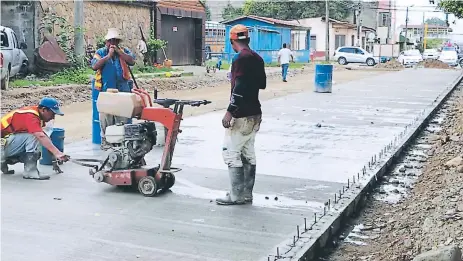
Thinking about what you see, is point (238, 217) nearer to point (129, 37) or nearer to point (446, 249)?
point (446, 249)

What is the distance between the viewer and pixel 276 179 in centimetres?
800

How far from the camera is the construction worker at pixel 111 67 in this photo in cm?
880

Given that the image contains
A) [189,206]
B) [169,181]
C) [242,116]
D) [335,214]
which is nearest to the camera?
[335,214]

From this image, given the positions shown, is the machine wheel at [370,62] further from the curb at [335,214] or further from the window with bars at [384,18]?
the curb at [335,214]

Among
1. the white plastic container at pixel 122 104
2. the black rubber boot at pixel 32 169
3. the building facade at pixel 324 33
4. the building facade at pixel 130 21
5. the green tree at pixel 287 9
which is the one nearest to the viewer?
the white plastic container at pixel 122 104

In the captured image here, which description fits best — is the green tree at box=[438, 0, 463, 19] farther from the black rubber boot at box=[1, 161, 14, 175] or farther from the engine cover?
the black rubber boot at box=[1, 161, 14, 175]

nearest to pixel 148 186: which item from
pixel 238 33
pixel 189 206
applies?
pixel 189 206

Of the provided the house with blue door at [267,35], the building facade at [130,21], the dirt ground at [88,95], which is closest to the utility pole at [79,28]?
the building facade at [130,21]

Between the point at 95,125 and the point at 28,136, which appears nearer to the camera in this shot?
the point at 28,136

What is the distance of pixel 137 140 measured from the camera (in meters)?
7.06

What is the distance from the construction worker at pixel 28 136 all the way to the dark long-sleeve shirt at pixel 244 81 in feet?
7.26

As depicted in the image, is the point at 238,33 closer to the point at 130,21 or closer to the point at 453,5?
the point at 453,5

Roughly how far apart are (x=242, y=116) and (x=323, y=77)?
1423 cm

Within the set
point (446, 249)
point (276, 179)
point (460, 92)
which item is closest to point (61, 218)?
point (276, 179)
